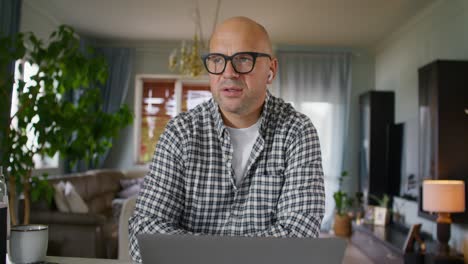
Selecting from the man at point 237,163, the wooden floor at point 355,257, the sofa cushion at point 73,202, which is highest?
the man at point 237,163

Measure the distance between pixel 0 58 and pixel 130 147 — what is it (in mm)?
4007

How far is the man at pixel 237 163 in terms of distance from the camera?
1.07 m

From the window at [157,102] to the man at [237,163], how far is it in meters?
5.66

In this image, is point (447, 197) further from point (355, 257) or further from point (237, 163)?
point (237, 163)

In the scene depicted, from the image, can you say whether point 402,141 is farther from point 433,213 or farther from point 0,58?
point 0,58

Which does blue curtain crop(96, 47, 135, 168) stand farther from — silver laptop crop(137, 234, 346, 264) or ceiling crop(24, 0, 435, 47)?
silver laptop crop(137, 234, 346, 264)

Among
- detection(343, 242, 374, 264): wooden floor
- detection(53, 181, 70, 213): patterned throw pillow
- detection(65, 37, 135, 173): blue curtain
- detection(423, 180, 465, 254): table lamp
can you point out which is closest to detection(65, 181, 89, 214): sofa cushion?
detection(53, 181, 70, 213): patterned throw pillow

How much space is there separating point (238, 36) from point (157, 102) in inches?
234

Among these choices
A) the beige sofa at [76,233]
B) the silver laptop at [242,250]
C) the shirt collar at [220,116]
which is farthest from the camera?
the beige sofa at [76,233]

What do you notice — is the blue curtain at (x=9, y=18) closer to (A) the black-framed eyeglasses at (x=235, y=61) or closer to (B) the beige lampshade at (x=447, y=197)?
(A) the black-framed eyeglasses at (x=235, y=61)

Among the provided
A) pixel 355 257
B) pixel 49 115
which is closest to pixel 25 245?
pixel 49 115

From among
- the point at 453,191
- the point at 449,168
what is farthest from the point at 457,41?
the point at 453,191

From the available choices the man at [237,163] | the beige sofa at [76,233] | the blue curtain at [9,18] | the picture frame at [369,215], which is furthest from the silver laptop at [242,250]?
the picture frame at [369,215]

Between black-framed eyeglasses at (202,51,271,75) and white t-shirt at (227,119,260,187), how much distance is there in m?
0.19
